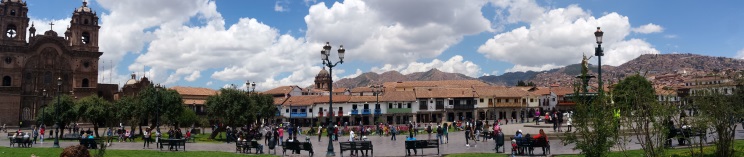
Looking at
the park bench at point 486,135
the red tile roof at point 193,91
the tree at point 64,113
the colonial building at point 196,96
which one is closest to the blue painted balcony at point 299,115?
the colonial building at point 196,96

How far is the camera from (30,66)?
232ft

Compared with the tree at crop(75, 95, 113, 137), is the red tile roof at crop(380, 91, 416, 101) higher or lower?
higher

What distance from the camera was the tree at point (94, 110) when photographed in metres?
40.2

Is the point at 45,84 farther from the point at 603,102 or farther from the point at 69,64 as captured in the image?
the point at 603,102

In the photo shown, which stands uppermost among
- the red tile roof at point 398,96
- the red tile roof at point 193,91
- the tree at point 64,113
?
the red tile roof at point 193,91

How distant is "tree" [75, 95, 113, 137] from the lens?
40.2 m

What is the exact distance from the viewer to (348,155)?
21.2 m

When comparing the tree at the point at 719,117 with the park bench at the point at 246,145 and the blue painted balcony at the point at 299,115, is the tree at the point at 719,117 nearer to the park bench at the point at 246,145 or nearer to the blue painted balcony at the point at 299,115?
the park bench at the point at 246,145

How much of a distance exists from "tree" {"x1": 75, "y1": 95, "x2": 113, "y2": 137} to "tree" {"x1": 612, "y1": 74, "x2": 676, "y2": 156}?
37507 millimetres

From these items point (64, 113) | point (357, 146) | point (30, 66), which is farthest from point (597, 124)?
point (30, 66)

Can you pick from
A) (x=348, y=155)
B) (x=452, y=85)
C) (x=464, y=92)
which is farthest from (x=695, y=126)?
(x=452, y=85)

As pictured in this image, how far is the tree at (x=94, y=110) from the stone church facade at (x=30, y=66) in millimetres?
30832

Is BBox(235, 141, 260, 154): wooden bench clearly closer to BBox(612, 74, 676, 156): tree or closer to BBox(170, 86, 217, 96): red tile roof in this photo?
BBox(612, 74, 676, 156): tree

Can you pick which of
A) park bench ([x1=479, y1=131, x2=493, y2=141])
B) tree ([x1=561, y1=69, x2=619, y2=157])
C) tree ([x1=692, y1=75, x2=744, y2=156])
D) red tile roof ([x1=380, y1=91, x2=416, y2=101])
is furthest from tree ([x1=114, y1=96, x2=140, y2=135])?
tree ([x1=692, y1=75, x2=744, y2=156])
